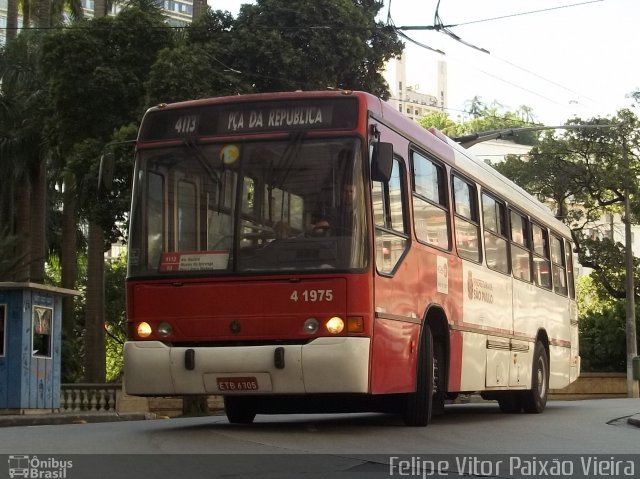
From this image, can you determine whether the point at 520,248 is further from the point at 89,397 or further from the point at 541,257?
the point at 89,397

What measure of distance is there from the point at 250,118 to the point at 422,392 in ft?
10.7

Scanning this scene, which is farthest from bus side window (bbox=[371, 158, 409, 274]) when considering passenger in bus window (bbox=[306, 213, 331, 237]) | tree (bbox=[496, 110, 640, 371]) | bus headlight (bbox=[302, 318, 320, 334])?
tree (bbox=[496, 110, 640, 371])

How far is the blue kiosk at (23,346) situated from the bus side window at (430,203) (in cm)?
1074

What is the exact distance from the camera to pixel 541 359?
1828 cm

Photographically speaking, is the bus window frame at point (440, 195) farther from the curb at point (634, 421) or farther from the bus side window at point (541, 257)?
the bus side window at point (541, 257)

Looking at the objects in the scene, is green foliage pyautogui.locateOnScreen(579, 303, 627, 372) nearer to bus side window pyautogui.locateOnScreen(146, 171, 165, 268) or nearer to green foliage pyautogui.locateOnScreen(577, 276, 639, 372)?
green foliage pyautogui.locateOnScreen(577, 276, 639, 372)

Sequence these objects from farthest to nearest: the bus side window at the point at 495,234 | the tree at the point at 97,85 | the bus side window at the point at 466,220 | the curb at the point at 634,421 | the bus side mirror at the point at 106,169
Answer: the tree at the point at 97,85 → the curb at the point at 634,421 → the bus side window at the point at 495,234 → the bus side window at the point at 466,220 → the bus side mirror at the point at 106,169

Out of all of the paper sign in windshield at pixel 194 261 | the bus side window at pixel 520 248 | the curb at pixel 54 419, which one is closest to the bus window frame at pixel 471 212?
the bus side window at pixel 520 248

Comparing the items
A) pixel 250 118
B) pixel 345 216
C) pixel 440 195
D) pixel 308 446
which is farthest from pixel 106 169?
pixel 440 195

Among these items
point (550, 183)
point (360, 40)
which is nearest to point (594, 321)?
point (550, 183)

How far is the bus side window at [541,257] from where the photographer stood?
1802cm

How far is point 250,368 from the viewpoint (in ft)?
35.7

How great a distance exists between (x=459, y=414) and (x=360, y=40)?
52.1ft

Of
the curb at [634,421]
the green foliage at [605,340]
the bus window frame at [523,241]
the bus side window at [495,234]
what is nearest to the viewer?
the bus side window at [495,234]
